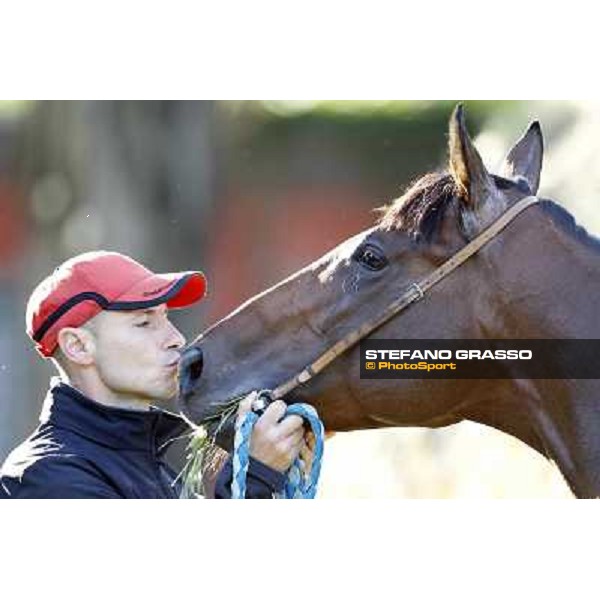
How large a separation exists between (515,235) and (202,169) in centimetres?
163

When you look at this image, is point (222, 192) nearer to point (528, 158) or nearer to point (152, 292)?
point (152, 292)

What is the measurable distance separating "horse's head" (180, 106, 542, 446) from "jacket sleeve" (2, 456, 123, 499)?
386 millimetres

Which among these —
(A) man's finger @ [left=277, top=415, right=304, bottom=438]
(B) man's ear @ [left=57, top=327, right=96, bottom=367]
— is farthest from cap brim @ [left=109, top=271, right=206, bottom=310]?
(A) man's finger @ [left=277, top=415, right=304, bottom=438]

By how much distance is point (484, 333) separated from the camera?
3.36m

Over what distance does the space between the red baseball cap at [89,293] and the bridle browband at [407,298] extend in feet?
1.48

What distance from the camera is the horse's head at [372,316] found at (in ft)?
11.0

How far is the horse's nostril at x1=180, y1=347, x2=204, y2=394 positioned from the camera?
3.45 metres

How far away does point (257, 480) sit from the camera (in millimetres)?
3453

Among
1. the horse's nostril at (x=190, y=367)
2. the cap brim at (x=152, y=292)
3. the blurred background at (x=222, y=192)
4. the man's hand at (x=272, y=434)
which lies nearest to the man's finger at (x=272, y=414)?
the man's hand at (x=272, y=434)

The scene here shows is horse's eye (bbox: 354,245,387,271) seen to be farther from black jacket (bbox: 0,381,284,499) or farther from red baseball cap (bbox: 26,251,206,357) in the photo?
black jacket (bbox: 0,381,284,499)

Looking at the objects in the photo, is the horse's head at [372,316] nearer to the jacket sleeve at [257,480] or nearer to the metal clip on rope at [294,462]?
the metal clip on rope at [294,462]
